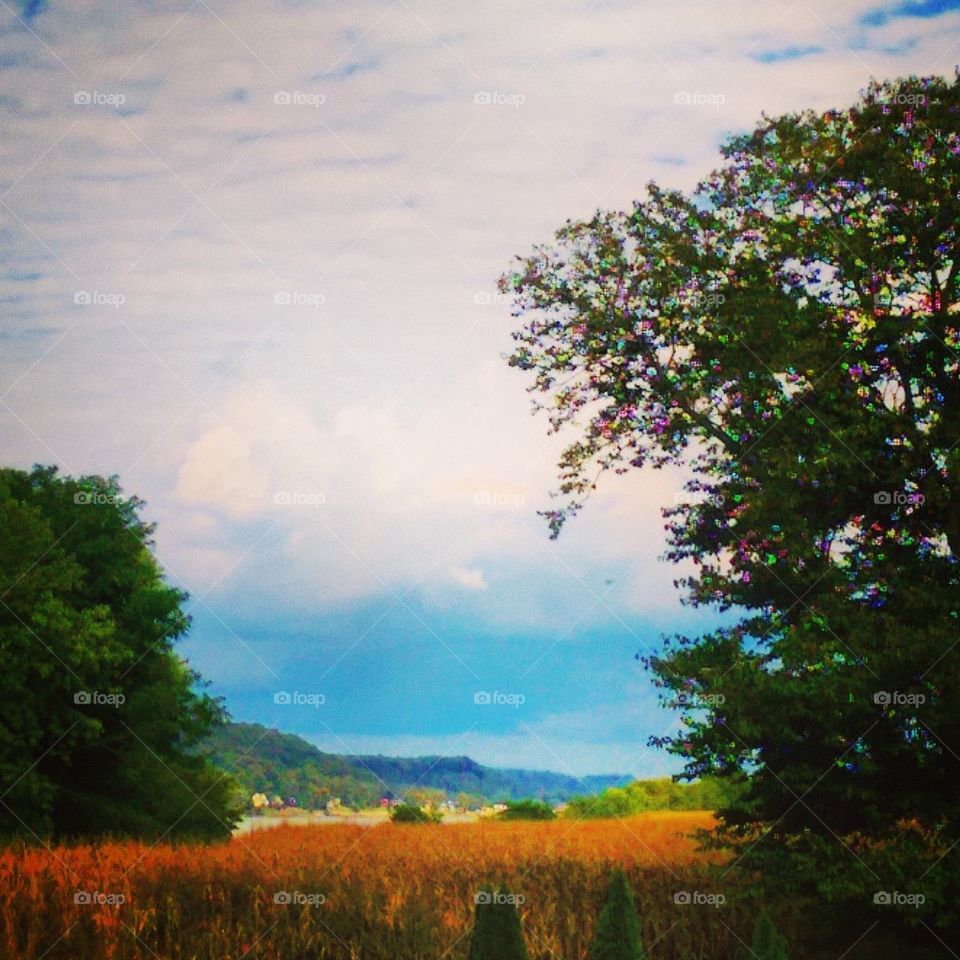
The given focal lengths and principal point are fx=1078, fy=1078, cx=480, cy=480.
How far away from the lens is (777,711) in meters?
16.0

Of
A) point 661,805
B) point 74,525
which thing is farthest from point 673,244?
point 661,805

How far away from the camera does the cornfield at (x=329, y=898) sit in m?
15.6

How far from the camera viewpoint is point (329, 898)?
1648 centimetres

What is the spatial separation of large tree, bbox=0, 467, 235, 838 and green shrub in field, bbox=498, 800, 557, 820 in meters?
7.09

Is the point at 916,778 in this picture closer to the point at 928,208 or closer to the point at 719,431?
the point at 719,431

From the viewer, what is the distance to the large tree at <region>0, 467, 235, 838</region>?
2208 cm

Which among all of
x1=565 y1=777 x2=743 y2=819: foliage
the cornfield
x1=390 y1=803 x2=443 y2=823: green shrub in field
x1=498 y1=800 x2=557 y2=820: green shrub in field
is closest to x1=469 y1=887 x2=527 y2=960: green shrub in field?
the cornfield

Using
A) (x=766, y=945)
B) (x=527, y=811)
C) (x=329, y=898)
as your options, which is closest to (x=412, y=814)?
(x=527, y=811)

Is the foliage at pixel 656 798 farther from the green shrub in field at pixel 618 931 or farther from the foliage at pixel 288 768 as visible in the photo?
the green shrub in field at pixel 618 931

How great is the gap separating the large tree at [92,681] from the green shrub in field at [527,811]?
7.09 metres

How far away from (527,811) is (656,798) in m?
6.16

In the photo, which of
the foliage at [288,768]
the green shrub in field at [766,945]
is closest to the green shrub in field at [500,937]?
the green shrub in field at [766,945]

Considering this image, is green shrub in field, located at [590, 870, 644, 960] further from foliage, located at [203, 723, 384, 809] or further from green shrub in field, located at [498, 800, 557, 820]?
green shrub in field, located at [498, 800, 557, 820]

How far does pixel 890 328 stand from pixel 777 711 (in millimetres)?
6574
